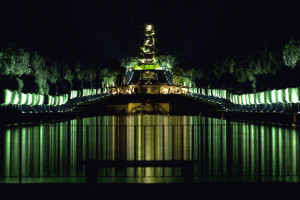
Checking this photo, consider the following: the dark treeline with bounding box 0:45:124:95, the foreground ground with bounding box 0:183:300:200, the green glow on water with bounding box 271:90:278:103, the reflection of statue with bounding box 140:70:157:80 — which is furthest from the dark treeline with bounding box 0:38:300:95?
the foreground ground with bounding box 0:183:300:200

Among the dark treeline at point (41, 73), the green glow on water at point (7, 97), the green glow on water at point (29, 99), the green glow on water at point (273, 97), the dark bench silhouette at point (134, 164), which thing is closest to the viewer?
the dark bench silhouette at point (134, 164)

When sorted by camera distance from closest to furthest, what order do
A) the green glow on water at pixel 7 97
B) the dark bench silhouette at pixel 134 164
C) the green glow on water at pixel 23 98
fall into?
the dark bench silhouette at pixel 134 164, the green glow on water at pixel 7 97, the green glow on water at pixel 23 98

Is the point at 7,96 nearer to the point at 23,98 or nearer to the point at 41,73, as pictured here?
the point at 23,98

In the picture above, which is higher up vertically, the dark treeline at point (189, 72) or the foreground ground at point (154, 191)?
the dark treeline at point (189, 72)

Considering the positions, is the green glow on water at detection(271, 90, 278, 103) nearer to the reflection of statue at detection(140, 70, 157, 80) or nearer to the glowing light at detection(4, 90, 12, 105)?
the glowing light at detection(4, 90, 12, 105)

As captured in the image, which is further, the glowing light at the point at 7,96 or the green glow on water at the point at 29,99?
the green glow on water at the point at 29,99

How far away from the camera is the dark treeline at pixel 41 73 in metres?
57.6

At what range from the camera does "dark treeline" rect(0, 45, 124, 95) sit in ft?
189

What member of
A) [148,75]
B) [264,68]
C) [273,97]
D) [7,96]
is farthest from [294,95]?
[148,75]

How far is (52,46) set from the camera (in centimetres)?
9762

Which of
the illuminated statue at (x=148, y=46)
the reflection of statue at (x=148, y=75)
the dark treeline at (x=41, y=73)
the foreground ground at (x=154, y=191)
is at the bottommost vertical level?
the foreground ground at (x=154, y=191)

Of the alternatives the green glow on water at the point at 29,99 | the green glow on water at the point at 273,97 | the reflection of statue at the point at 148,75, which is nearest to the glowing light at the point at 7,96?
the green glow on water at the point at 29,99

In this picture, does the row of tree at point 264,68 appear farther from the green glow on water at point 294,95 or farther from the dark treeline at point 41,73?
the dark treeline at point 41,73

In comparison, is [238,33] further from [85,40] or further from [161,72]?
[85,40]
